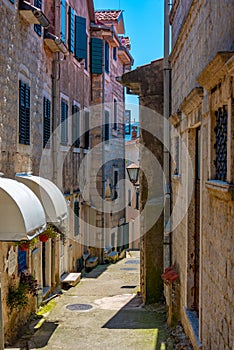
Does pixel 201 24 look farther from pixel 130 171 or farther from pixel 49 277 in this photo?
pixel 49 277

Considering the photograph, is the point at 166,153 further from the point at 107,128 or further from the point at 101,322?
the point at 107,128

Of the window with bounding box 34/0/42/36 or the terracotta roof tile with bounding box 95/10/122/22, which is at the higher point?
the terracotta roof tile with bounding box 95/10/122/22

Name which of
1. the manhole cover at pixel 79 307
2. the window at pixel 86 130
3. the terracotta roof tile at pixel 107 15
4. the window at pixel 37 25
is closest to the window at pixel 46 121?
the window at pixel 37 25

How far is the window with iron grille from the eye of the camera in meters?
5.10

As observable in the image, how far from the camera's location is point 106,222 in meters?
A: 21.7

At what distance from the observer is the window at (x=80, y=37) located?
54.8 feet

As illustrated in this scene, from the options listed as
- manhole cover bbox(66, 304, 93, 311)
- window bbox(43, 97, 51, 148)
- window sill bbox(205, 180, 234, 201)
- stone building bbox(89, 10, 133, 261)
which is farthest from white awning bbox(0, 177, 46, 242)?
stone building bbox(89, 10, 133, 261)

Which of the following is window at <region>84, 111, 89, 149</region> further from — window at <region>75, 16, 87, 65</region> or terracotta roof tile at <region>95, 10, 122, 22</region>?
terracotta roof tile at <region>95, 10, 122, 22</region>

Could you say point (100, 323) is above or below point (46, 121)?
below

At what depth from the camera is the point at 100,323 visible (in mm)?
10633

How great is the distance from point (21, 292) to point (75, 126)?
27.6ft

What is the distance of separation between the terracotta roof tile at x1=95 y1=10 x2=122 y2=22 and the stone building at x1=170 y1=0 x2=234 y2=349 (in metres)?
13.4

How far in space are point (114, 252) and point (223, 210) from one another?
17.6m

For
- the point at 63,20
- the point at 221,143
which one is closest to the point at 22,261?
the point at 221,143
